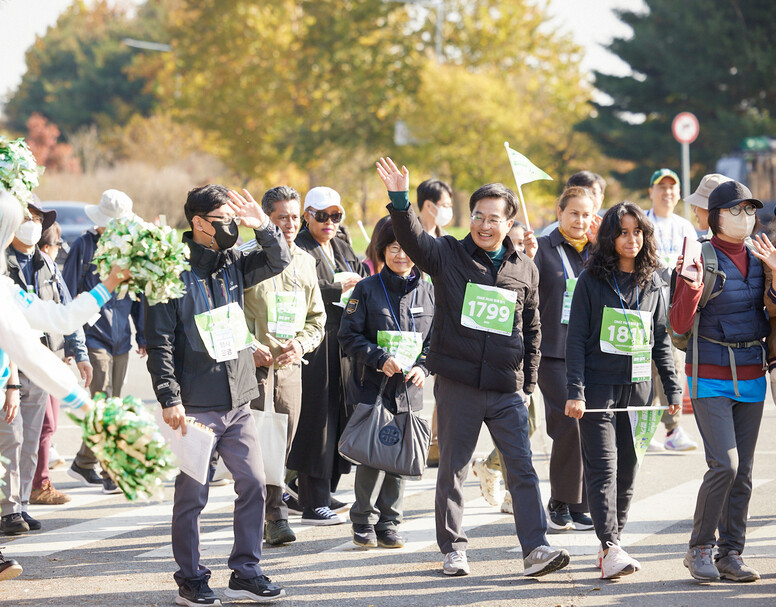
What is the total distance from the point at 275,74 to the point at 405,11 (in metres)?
5.45

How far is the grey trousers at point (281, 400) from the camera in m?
6.75

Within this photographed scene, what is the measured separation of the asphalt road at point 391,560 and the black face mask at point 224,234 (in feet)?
6.13

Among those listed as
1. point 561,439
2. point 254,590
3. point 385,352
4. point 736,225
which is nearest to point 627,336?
point 736,225

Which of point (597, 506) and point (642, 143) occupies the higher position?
point (642, 143)

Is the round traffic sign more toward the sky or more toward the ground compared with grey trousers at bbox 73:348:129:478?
Result: more toward the sky

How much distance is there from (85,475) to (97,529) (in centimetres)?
152

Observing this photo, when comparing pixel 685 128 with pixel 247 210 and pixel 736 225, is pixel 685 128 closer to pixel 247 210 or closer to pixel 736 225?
pixel 736 225

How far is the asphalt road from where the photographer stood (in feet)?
18.8

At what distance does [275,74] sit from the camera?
40.1 m

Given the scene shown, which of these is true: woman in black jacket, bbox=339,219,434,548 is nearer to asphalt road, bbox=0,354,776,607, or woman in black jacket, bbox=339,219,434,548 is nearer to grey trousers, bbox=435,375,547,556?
asphalt road, bbox=0,354,776,607

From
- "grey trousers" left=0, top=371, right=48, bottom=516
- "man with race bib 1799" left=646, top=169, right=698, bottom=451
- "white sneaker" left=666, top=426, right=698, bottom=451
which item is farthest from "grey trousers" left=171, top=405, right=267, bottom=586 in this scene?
"white sneaker" left=666, top=426, right=698, bottom=451

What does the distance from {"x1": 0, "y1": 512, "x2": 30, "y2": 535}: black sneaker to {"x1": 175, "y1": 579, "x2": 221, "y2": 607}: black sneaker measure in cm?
209

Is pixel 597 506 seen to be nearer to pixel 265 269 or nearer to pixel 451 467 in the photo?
pixel 451 467

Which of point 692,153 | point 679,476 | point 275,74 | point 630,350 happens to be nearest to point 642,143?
point 692,153
